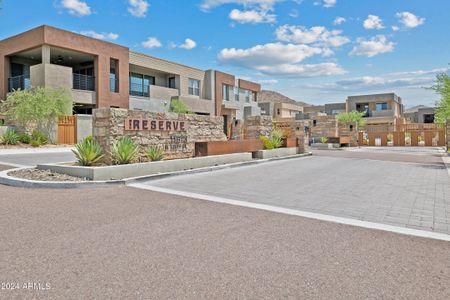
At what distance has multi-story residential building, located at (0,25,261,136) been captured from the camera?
85.4ft

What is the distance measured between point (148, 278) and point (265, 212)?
3.27 m

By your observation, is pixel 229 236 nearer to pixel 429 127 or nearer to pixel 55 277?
pixel 55 277

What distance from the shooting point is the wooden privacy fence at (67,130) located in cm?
2523

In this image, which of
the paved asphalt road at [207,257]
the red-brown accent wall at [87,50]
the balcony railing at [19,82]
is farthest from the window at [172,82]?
the paved asphalt road at [207,257]

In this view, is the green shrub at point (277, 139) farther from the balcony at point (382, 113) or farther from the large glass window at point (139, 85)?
the balcony at point (382, 113)

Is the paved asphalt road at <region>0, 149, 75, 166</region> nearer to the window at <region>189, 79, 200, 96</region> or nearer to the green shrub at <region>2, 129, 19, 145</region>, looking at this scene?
the green shrub at <region>2, 129, 19, 145</region>

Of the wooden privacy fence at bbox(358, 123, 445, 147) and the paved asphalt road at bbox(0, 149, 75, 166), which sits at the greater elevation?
the wooden privacy fence at bbox(358, 123, 445, 147)

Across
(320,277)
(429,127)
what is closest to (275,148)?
(320,277)

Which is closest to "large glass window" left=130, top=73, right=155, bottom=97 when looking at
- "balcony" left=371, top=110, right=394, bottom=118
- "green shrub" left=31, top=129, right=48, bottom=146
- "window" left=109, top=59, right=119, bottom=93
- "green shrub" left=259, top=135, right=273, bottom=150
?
"window" left=109, top=59, right=119, bottom=93

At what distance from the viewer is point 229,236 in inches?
191

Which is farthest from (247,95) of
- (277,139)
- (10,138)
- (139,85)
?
(10,138)

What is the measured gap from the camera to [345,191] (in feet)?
28.0

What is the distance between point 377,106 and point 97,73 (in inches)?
2058

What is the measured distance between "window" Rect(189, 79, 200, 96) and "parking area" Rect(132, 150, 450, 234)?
99.8 feet
